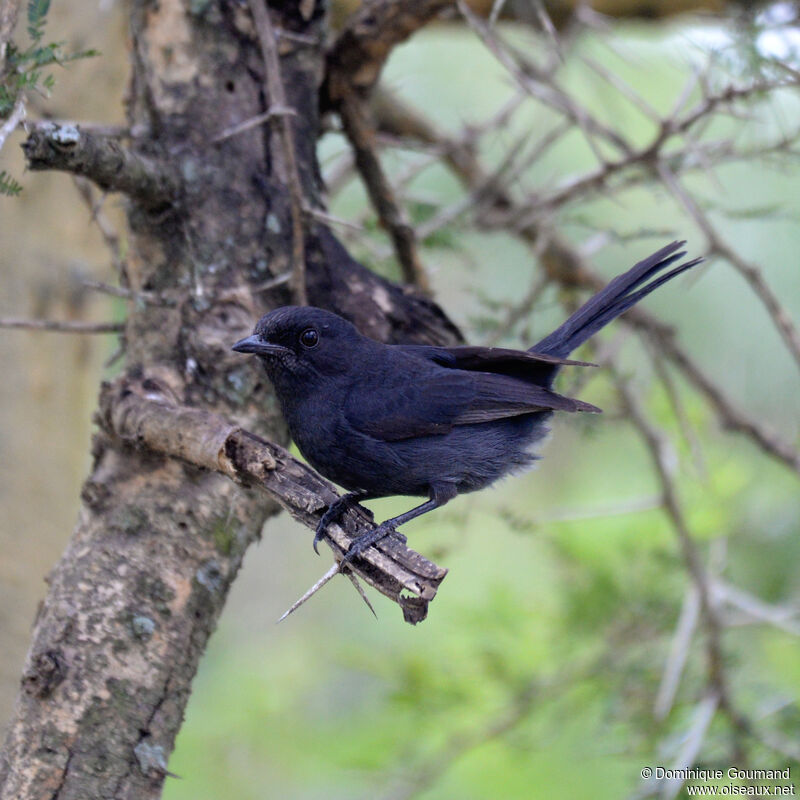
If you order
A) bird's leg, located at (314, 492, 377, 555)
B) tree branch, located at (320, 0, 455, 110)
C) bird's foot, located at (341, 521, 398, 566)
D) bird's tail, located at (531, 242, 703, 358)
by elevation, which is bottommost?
bird's foot, located at (341, 521, 398, 566)

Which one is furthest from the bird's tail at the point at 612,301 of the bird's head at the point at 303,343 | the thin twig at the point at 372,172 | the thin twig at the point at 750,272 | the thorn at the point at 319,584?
the thorn at the point at 319,584

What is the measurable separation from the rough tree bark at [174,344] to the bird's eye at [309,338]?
21 centimetres

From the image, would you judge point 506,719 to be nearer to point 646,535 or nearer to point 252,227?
point 646,535

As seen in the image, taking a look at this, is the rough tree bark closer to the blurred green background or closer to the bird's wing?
the bird's wing

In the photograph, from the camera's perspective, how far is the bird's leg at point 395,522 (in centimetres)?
246

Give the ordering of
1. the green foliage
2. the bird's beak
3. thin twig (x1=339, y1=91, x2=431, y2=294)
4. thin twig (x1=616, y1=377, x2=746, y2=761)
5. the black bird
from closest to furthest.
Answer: the green foliage < the bird's beak < the black bird < thin twig (x1=339, y1=91, x2=431, y2=294) < thin twig (x1=616, y1=377, x2=746, y2=761)

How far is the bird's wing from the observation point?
3344mm

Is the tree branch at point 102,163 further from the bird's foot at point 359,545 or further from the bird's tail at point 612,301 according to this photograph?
the bird's tail at point 612,301

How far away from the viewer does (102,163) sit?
2836 mm

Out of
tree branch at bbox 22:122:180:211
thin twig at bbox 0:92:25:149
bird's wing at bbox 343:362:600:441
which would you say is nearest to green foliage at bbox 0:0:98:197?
thin twig at bbox 0:92:25:149

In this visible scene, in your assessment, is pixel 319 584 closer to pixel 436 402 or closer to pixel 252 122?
pixel 436 402

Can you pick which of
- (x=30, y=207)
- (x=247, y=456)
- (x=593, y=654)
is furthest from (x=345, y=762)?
(x=30, y=207)

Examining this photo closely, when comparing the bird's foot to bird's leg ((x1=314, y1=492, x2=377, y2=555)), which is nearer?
the bird's foot

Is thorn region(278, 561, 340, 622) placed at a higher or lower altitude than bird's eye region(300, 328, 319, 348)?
lower
